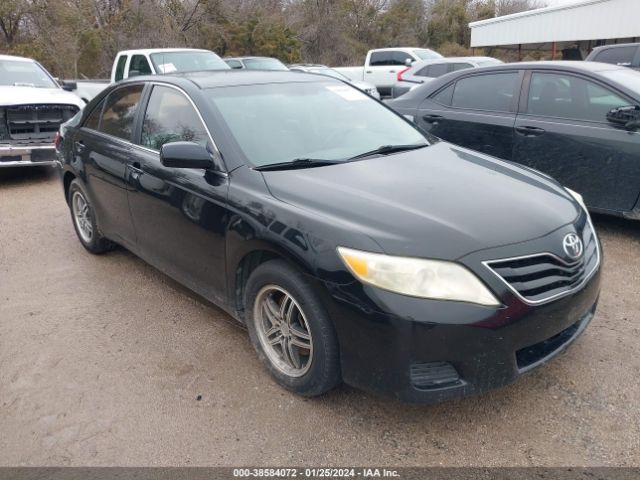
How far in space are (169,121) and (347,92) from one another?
128 centimetres

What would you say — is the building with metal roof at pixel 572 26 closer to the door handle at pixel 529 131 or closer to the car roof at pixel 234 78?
the door handle at pixel 529 131

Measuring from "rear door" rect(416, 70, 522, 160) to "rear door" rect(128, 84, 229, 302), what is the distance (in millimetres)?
3195

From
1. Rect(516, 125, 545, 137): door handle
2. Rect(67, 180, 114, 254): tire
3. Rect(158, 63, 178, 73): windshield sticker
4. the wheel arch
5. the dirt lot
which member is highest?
Rect(158, 63, 178, 73): windshield sticker

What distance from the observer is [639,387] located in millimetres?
2955

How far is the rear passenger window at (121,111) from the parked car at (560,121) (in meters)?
3.22

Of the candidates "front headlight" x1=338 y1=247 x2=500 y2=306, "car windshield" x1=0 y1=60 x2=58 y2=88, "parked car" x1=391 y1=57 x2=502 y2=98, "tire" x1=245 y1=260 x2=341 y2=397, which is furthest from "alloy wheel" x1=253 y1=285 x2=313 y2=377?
"parked car" x1=391 y1=57 x2=502 y2=98

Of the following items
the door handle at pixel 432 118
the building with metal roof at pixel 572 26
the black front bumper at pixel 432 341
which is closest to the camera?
Result: the black front bumper at pixel 432 341

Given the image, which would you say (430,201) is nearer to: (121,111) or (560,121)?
(121,111)

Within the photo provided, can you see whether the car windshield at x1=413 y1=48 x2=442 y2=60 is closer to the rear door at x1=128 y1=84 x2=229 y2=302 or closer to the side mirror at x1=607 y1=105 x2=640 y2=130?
the side mirror at x1=607 y1=105 x2=640 y2=130

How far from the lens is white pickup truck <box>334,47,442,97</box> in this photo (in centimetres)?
1902

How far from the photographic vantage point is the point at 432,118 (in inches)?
244

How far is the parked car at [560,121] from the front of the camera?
480 centimetres

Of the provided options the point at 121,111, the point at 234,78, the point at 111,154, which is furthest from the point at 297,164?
the point at 121,111

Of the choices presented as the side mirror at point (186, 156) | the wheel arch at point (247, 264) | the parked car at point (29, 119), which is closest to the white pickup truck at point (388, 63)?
the parked car at point (29, 119)
